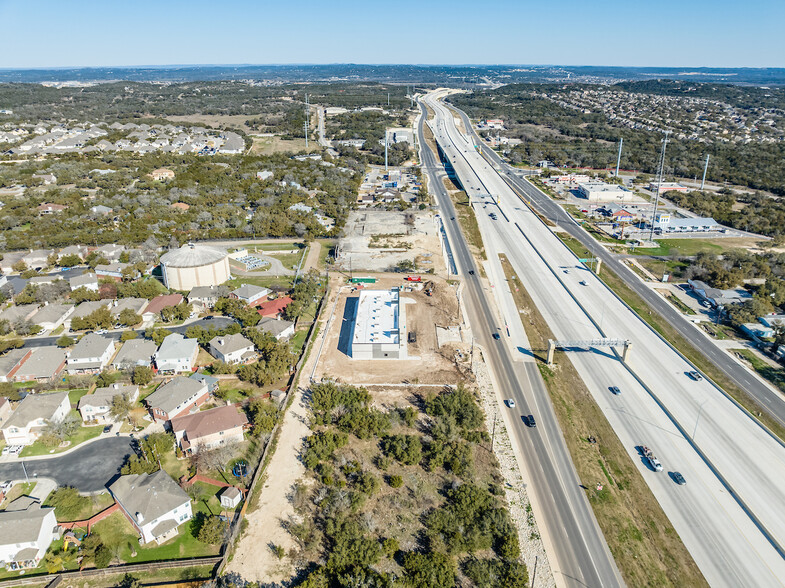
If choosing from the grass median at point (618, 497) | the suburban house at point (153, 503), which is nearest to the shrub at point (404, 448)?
the grass median at point (618, 497)

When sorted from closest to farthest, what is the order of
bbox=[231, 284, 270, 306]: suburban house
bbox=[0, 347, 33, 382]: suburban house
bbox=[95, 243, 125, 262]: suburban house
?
1. bbox=[0, 347, 33, 382]: suburban house
2. bbox=[231, 284, 270, 306]: suburban house
3. bbox=[95, 243, 125, 262]: suburban house

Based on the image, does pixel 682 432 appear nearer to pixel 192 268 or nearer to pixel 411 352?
pixel 411 352

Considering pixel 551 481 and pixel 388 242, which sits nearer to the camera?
pixel 551 481

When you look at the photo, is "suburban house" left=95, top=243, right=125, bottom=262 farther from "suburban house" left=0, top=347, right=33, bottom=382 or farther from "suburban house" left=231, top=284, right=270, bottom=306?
"suburban house" left=0, top=347, right=33, bottom=382

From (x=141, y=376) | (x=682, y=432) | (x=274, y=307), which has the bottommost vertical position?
(x=682, y=432)

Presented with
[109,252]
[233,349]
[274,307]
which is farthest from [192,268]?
[109,252]

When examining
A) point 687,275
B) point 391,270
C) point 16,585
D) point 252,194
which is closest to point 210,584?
point 16,585

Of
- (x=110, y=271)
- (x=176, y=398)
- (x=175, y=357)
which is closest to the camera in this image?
(x=176, y=398)

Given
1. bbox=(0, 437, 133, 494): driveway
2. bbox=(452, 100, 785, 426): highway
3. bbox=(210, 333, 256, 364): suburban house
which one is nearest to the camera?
bbox=(0, 437, 133, 494): driveway

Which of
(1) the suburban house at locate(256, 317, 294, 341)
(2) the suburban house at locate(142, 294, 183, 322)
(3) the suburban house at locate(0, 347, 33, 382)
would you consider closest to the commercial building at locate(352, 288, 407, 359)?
(1) the suburban house at locate(256, 317, 294, 341)
